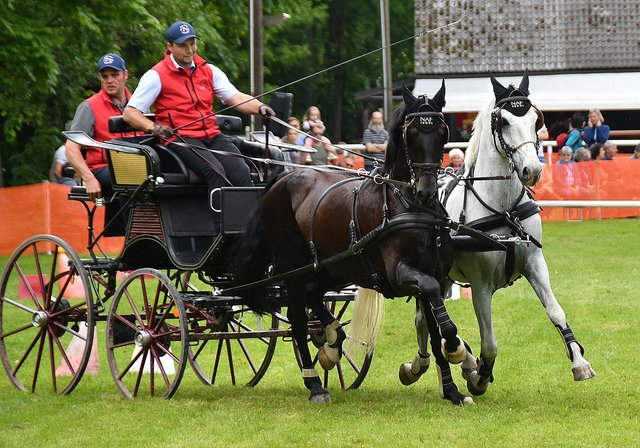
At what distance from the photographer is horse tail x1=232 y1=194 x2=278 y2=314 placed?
9.33 meters

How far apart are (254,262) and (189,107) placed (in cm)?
120

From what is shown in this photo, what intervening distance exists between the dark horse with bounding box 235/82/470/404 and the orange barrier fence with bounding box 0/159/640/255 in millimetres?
9686

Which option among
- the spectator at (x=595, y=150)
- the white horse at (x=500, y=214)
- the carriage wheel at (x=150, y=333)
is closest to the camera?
the white horse at (x=500, y=214)

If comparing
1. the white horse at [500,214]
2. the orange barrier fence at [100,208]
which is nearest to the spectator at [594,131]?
the orange barrier fence at [100,208]

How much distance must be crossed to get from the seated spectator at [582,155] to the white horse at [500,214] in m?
13.2

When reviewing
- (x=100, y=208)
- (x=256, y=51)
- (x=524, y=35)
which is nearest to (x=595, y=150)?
(x=256, y=51)

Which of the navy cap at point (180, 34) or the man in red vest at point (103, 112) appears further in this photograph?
the man in red vest at point (103, 112)

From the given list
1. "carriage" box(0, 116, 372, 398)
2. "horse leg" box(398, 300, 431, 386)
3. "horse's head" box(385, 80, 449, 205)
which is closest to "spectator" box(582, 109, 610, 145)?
"carriage" box(0, 116, 372, 398)

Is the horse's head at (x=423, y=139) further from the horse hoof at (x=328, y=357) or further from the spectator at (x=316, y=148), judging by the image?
the spectator at (x=316, y=148)

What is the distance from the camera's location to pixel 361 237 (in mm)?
8547

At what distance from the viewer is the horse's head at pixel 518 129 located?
8.28 m

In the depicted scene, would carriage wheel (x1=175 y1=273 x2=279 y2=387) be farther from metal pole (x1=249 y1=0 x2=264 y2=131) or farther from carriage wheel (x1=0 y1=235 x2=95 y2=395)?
metal pole (x1=249 y1=0 x2=264 y2=131)

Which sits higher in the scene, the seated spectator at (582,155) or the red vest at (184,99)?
the red vest at (184,99)

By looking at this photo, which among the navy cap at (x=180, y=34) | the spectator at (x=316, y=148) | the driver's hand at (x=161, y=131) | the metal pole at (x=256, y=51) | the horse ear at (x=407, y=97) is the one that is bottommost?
the spectator at (x=316, y=148)
